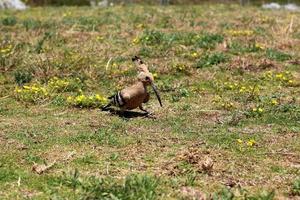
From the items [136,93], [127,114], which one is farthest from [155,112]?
[136,93]

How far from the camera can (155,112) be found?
10289 millimetres

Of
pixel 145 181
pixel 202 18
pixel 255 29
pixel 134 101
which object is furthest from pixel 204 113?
pixel 202 18

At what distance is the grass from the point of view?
22.6 ft

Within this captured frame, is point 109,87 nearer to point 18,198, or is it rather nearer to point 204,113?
point 204,113

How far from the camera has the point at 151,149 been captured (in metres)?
8.04

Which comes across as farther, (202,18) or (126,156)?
(202,18)

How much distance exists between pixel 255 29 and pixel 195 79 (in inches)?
245

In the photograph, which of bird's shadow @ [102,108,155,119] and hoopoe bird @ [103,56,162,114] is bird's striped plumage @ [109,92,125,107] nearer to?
hoopoe bird @ [103,56,162,114]

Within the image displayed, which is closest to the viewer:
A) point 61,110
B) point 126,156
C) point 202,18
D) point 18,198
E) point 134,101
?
point 18,198

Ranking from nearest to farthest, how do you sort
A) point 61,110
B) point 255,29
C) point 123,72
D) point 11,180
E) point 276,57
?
point 11,180
point 61,110
point 123,72
point 276,57
point 255,29

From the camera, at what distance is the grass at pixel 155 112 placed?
6.89 meters

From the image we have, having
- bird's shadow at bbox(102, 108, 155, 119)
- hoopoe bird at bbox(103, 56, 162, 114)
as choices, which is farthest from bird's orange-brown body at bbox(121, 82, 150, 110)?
bird's shadow at bbox(102, 108, 155, 119)

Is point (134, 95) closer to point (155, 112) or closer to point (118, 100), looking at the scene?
point (118, 100)

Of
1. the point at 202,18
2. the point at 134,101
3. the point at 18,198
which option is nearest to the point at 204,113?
the point at 134,101
